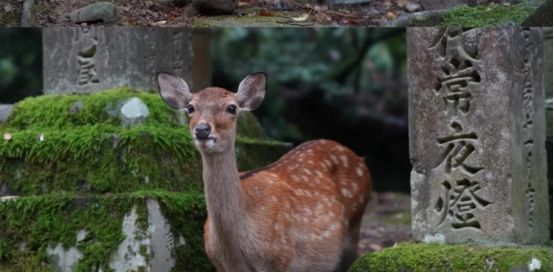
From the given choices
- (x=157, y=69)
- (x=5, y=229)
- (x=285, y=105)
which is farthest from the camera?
(x=285, y=105)

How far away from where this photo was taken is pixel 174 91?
6.75 meters

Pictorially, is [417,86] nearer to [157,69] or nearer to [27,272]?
[157,69]

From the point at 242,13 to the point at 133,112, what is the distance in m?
2.49

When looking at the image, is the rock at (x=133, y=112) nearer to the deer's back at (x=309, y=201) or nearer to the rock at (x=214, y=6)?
the deer's back at (x=309, y=201)

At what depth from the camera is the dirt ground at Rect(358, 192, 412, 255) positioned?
981 cm

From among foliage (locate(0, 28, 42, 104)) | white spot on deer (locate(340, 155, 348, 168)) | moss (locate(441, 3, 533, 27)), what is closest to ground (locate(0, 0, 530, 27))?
moss (locate(441, 3, 533, 27))

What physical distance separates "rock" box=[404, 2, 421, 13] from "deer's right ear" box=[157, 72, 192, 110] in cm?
148

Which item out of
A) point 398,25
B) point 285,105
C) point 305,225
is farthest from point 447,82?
point 285,105

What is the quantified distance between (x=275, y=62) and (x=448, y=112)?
7728mm

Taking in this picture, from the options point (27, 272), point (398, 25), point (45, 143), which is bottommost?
point (27, 272)

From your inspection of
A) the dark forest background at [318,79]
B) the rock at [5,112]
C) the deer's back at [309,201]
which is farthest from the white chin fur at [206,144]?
the dark forest background at [318,79]

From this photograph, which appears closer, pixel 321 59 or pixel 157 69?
pixel 157 69

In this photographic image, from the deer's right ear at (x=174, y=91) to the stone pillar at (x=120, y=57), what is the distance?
1.51 meters

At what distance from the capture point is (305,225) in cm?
738
